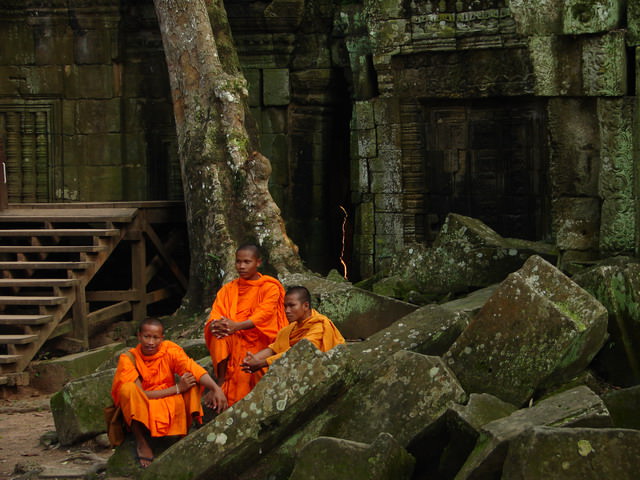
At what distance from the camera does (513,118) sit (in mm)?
13141

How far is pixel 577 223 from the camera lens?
882cm

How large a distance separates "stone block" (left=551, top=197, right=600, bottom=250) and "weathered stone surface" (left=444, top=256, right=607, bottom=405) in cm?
209

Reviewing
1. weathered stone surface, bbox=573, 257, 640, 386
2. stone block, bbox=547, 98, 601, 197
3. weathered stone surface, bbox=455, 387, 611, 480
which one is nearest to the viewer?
weathered stone surface, bbox=455, 387, 611, 480

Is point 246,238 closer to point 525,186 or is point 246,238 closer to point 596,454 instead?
point 525,186

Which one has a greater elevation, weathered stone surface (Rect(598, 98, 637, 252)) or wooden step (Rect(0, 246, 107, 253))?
weathered stone surface (Rect(598, 98, 637, 252))

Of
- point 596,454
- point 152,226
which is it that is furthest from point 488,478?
point 152,226

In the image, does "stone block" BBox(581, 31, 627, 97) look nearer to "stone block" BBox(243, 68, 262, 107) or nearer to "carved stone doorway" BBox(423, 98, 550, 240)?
"carved stone doorway" BBox(423, 98, 550, 240)

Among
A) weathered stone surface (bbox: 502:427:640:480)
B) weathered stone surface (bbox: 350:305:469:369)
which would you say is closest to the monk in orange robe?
weathered stone surface (bbox: 350:305:469:369)

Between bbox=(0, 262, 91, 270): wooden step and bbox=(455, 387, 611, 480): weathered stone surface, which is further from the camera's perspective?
bbox=(0, 262, 91, 270): wooden step

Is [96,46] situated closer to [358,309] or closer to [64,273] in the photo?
[64,273]

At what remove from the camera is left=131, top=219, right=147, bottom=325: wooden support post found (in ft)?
39.3

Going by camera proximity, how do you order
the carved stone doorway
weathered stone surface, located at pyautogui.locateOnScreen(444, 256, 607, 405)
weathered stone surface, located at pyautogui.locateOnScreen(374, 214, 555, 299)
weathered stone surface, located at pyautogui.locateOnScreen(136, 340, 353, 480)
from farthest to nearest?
the carved stone doorway
weathered stone surface, located at pyautogui.locateOnScreen(374, 214, 555, 299)
weathered stone surface, located at pyautogui.locateOnScreen(444, 256, 607, 405)
weathered stone surface, located at pyautogui.locateOnScreen(136, 340, 353, 480)

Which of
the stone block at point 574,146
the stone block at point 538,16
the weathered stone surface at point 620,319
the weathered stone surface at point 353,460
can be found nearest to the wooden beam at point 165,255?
the stone block at point 574,146

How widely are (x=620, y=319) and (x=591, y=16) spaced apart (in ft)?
7.93
